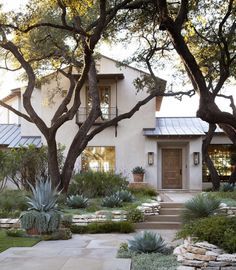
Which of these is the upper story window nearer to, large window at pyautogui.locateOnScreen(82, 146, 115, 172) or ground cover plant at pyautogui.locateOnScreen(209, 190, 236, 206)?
large window at pyautogui.locateOnScreen(82, 146, 115, 172)

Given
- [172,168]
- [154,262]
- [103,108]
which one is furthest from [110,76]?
[154,262]

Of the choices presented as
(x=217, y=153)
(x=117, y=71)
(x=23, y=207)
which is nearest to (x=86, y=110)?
(x=117, y=71)

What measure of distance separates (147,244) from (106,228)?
3752mm

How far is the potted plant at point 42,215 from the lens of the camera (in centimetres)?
1088

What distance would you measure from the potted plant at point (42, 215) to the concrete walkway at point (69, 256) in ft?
2.27

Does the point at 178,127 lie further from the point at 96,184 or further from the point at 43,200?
the point at 43,200

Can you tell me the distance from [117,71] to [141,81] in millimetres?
3879

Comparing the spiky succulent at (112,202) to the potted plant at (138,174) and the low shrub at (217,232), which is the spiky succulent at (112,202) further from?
the potted plant at (138,174)

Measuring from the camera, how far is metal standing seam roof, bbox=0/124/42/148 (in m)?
23.2

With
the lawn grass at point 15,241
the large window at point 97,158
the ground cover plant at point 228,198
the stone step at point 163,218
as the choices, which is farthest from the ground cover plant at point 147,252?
the large window at point 97,158

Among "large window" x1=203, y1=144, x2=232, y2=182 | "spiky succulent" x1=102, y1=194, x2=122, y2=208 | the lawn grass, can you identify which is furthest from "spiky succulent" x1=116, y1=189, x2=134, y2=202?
"large window" x1=203, y1=144, x2=232, y2=182

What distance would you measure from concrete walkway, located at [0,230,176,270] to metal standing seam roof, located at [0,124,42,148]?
1301cm

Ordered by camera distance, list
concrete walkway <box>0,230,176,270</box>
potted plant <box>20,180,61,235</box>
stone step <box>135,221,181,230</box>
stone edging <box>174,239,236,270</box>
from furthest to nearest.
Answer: stone step <box>135,221,181,230</box>
potted plant <box>20,180,61,235</box>
concrete walkway <box>0,230,176,270</box>
stone edging <box>174,239,236,270</box>

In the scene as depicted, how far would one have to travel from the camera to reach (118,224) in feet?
39.3
